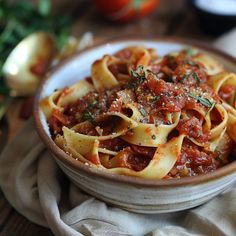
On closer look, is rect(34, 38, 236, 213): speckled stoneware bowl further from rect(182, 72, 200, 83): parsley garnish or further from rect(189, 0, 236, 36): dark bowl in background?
rect(189, 0, 236, 36): dark bowl in background

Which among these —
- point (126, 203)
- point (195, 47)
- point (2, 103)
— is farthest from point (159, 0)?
point (126, 203)

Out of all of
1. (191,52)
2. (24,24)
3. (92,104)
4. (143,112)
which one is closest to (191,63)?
(191,52)

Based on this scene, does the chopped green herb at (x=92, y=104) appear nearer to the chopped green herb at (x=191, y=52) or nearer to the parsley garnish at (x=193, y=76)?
the parsley garnish at (x=193, y=76)

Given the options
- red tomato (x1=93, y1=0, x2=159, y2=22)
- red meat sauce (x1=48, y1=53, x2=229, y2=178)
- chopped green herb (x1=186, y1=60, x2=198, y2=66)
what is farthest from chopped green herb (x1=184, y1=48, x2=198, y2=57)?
red tomato (x1=93, y1=0, x2=159, y2=22)

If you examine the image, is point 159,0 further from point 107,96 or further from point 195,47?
point 107,96

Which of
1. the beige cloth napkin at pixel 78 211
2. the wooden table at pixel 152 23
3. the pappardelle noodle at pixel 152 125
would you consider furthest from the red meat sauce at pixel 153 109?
the wooden table at pixel 152 23

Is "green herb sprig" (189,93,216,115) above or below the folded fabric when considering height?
above

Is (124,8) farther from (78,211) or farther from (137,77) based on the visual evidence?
(78,211)
